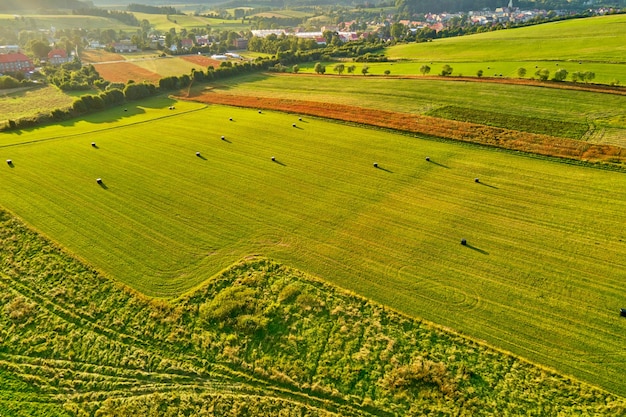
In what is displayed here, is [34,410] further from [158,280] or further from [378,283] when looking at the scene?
[378,283]

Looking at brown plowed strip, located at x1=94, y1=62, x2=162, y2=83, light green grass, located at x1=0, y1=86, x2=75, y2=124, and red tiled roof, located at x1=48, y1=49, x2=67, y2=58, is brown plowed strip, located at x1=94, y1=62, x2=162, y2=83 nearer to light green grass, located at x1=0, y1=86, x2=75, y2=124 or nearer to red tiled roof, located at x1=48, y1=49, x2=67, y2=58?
light green grass, located at x1=0, y1=86, x2=75, y2=124

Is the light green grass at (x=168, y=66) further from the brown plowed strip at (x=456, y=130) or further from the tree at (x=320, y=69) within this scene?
the brown plowed strip at (x=456, y=130)

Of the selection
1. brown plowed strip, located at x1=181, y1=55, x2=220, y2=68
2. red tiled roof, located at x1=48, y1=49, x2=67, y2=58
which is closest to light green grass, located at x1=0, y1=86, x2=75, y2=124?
brown plowed strip, located at x1=181, y1=55, x2=220, y2=68

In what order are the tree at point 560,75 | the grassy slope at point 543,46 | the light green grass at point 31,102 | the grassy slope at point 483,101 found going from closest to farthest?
the grassy slope at point 483,101
the tree at point 560,75
the light green grass at point 31,102
the grassy slope at point 543,46

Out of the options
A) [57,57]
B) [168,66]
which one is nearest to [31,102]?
[168,66]

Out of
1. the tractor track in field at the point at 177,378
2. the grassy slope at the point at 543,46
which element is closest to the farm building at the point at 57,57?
the grassy slope at the point at 543,46

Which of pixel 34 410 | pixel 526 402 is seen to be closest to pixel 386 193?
pixel 526 402
